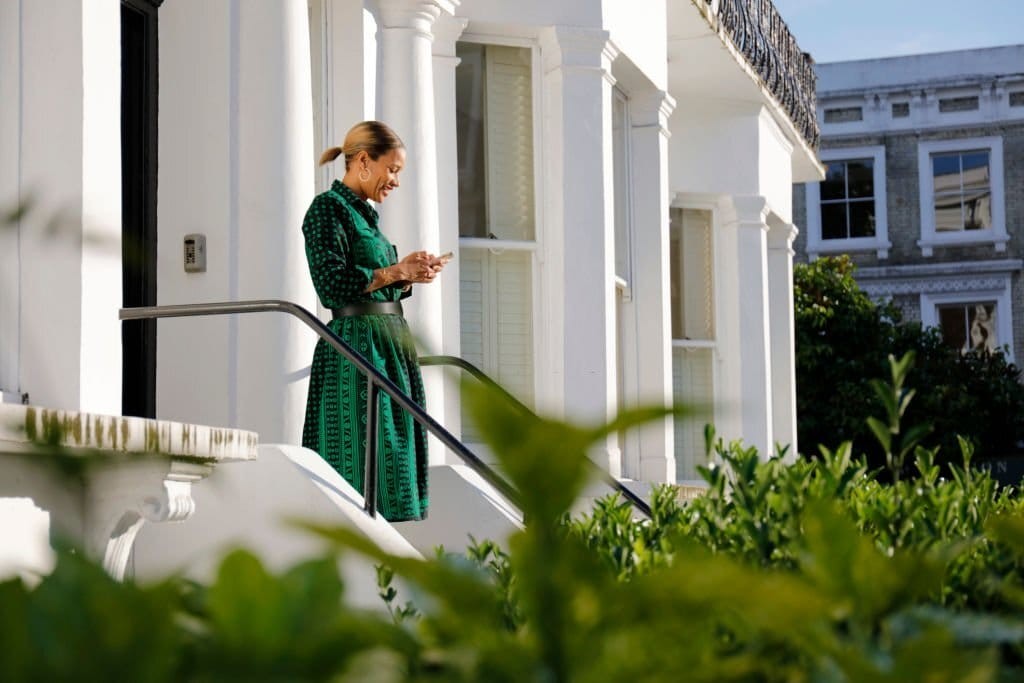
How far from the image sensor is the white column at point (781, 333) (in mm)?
14148

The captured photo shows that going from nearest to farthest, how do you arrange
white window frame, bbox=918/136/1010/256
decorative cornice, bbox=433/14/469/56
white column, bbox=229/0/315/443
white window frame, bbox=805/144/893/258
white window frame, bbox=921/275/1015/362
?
white column, bbox=229/0/315/443
decorative cornice, bbox=433/14/469/56
white window frame, bbox=921/275/1015/362
white window frame, bbox=918/136/1010/256
white window frame, bbox=805/144/893/258

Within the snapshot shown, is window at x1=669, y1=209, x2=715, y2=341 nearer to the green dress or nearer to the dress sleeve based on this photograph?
the green dress

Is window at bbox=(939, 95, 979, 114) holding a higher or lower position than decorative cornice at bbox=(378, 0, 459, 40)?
higher

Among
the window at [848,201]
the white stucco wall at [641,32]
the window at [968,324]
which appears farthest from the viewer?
the window at [848,201]

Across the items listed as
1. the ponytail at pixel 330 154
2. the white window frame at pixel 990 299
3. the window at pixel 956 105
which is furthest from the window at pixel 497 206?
the window at pixel 956 105

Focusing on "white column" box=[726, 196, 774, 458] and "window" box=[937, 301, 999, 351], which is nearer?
"white column" box=[726, 196, 774, 458]

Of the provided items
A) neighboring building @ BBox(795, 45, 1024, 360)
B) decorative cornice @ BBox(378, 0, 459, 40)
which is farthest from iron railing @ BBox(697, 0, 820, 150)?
neighboring building @ BBox(795, 45, 1024, 360)

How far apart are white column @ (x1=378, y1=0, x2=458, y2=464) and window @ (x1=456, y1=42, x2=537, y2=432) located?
0.92m

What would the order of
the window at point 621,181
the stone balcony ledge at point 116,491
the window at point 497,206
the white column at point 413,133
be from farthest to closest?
1. the window at point 621,181
2. the window at point 497,206
3. the white column at point 413,133
4. the stone balcony ledge at point 116,491

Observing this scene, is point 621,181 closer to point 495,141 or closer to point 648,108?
point 648,108

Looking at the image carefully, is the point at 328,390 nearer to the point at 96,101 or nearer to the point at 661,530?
the point at 96,101

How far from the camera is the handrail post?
5.29 meters

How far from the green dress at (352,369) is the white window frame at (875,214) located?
22774 millimetres

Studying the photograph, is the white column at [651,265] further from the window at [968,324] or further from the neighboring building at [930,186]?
the neighboring building at [930,186]
